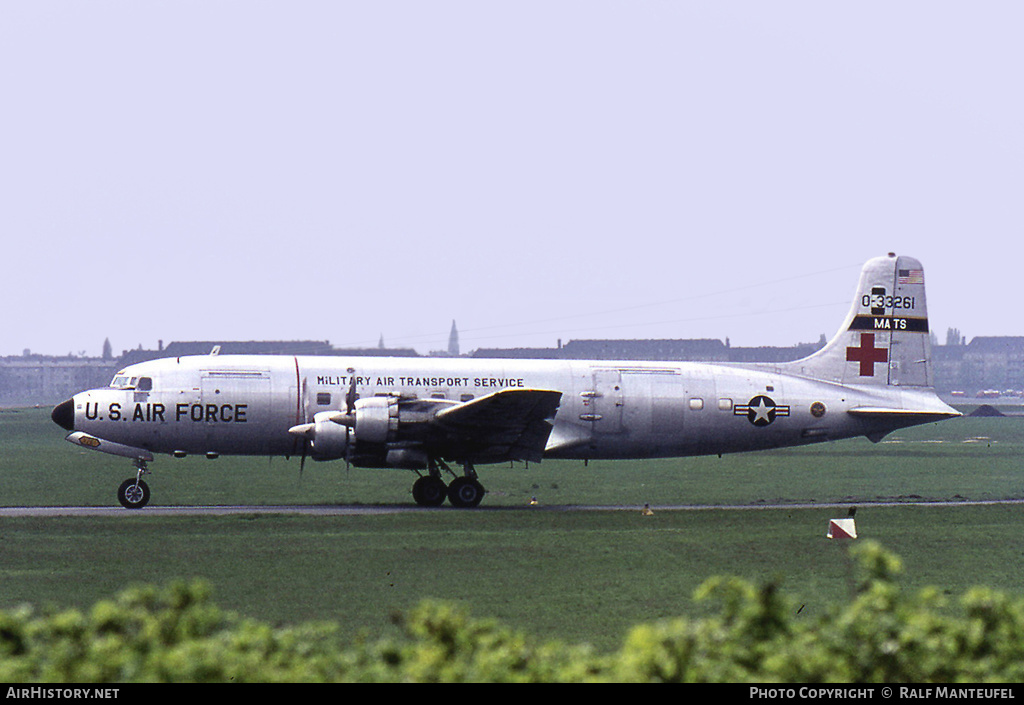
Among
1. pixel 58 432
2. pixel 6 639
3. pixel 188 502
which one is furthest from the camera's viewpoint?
pixel 58 432

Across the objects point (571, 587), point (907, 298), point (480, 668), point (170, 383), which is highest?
point (907, 298)

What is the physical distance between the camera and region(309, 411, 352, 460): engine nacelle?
29547 millimetres

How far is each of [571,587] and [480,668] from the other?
12.3 metres

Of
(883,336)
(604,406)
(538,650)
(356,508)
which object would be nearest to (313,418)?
(356,508)

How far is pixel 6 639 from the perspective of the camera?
672 cm

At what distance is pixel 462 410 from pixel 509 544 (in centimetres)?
649

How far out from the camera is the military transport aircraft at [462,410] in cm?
3012

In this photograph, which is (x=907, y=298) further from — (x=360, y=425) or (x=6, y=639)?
(x=6, y=639)

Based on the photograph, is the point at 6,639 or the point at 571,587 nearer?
the point at 6,639

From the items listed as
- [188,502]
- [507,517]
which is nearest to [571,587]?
[507,517]

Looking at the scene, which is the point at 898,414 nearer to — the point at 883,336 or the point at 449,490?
the point at 883,336

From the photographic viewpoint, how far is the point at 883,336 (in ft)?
115

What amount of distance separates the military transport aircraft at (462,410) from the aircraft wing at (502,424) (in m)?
0.04

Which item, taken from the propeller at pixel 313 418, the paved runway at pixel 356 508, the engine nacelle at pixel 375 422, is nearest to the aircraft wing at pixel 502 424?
the engine nacelle at pixel 375 422
